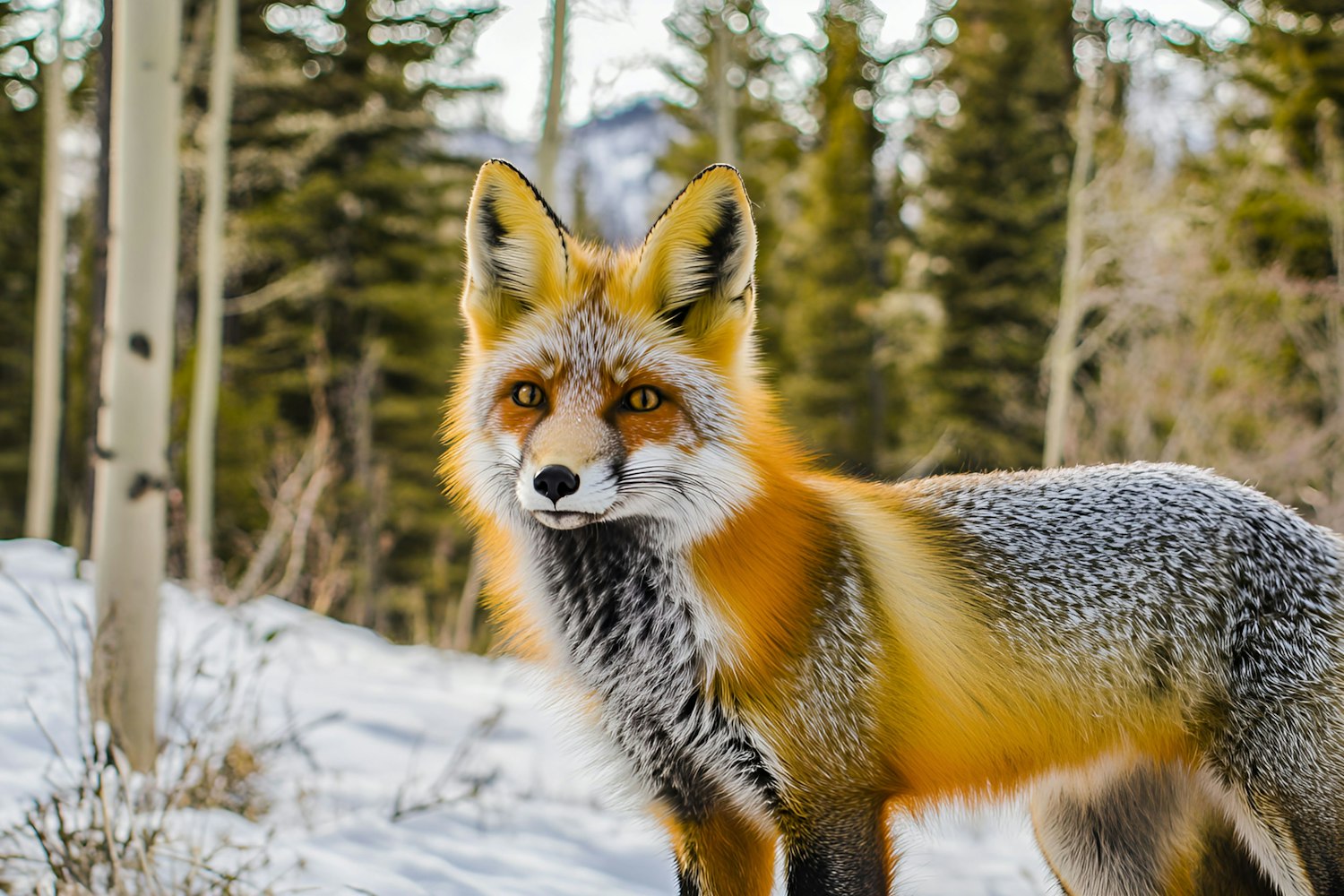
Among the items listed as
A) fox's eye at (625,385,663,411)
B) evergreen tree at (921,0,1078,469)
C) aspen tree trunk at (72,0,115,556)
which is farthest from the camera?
evergreen tree at (921,0,1078,469)

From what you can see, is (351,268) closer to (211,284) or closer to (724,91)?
(211,284)

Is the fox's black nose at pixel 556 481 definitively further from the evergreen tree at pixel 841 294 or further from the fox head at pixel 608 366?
the evergreen tree at pixel 841 294

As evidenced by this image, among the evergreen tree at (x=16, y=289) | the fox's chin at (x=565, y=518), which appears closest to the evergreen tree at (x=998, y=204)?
the fox's chin at (x=565, y=518)

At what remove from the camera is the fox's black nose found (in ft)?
6.15

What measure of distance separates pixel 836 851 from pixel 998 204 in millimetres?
20488

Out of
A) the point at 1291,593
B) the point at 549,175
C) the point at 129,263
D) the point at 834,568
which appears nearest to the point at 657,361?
the point at 834,568

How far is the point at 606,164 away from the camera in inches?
3563

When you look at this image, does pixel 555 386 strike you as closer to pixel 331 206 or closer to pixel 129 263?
pixel 129 263

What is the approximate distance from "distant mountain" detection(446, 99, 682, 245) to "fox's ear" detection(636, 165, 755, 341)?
46 centimetres

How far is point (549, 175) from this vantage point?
390 inches

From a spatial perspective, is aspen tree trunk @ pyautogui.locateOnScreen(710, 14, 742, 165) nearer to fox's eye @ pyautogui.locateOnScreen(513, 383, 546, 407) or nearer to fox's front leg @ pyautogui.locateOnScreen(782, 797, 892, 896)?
fox's eye @ pyautogui.locateOnScreen(513, 383, 546, 407)

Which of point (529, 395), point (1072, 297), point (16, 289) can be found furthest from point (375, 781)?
point (16, 289)

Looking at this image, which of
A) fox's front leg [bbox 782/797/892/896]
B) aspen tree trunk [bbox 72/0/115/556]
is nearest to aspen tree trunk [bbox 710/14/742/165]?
aspen tree trunk [bbox 72/0/115/556]

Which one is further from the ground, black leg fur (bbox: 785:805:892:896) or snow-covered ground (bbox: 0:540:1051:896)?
black leg fur (bbox: 785:805:892:896)
